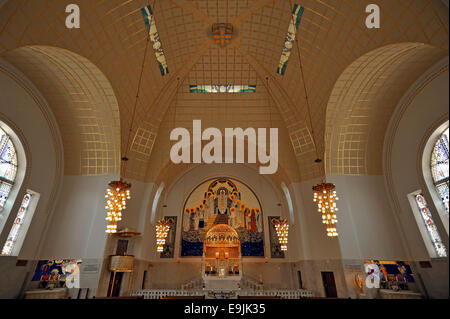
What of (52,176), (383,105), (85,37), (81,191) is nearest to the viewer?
(85,37)

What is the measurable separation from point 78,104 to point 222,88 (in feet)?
26.5

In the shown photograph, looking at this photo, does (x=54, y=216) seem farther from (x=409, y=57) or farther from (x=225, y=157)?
(x=409, y=57)

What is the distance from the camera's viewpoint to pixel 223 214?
18.4 meters

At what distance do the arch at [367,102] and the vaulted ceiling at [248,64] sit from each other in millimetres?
51

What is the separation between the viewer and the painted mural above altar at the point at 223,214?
17.4 m

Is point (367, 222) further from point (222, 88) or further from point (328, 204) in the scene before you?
point (222, 88)

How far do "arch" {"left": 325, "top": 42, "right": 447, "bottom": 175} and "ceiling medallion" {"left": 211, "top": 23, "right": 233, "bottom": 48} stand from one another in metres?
5.87

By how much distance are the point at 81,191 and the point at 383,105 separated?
646 inches

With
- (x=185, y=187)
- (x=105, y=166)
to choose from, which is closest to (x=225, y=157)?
(x=185, y=187)

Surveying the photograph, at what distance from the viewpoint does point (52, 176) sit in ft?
36.9

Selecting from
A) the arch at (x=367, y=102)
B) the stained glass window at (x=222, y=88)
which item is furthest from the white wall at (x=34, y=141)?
the arch at (x=367, y=102)

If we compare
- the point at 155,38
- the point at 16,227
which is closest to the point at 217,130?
the point at 155,38

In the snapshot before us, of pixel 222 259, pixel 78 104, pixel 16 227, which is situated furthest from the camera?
pixel 222 259

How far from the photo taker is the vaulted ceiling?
291 inches
